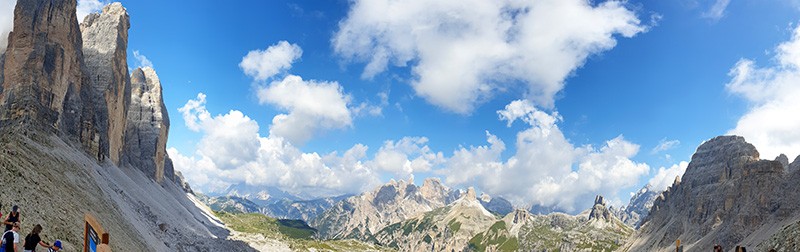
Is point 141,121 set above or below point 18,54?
above

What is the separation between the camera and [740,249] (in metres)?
22.5

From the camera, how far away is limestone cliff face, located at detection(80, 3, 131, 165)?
12850 cm

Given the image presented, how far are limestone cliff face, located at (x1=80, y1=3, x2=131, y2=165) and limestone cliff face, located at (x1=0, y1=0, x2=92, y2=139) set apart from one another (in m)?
13.0

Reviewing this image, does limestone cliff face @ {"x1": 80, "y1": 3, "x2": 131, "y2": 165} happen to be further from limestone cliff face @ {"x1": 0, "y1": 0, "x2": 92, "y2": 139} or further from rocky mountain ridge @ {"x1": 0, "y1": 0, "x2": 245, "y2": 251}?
limestone cliff face @ {"x1": 0, "y1": 0, "x2": 92, "y2": 139}

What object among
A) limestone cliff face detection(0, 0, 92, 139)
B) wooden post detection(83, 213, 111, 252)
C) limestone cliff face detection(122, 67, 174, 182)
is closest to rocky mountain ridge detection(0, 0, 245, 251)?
limestone cliff face detection(0, 0, 92, 139)

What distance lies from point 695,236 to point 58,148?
220 m

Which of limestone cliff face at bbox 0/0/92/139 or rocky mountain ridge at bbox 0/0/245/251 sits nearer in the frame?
rocky mountain ridge at bbox 0/0/245/251

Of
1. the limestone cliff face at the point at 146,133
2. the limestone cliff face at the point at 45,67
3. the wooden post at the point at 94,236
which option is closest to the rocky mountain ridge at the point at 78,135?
the limestone cliff face at the point at 45,67

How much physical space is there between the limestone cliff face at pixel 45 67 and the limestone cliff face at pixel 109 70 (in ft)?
42.6

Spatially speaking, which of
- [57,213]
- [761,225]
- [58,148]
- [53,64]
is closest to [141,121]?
[53,64]

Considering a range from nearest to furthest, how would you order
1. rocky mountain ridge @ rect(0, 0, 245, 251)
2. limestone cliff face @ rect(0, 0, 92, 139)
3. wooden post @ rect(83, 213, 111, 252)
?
wooden post @ rect(83, 213, 111, 252)
rocky mountain ridge @ rect(0, 0, 245, 251)
limestone cliff face @ rect(0, 0, 92, 139)

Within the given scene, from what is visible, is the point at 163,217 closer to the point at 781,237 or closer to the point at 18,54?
the point at 18,54

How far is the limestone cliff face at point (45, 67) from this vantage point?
3570 inches

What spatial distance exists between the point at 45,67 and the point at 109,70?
4132 cm
